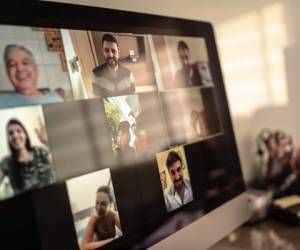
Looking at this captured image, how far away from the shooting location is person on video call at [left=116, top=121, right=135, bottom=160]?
0.63 meters

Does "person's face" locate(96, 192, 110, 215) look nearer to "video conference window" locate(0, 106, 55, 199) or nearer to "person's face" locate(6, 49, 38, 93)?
"video conference window" locate(0, 106, 55, 199)

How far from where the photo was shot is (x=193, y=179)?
77cm

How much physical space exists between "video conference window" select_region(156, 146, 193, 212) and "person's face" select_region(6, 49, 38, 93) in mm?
283

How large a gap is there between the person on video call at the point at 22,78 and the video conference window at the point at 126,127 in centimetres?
12

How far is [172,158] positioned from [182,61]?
0.75ft

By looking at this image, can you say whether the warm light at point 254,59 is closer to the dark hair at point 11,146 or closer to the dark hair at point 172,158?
the dark hair at point 172,158

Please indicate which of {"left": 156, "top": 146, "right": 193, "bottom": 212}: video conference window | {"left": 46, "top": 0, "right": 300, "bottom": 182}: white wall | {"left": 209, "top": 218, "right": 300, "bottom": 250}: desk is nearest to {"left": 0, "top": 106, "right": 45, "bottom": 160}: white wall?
{"left": 156, "top": 146, "right": 193, "bottom": 212}: video conference window

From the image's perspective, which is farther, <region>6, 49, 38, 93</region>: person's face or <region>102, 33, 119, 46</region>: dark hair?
<region>102, 33, 119, 46</region>: dark hair

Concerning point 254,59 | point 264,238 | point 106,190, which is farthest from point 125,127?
point 254,59

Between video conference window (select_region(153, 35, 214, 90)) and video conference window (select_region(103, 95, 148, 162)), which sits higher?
video conference window (select_region(153, 35, 214, 90))

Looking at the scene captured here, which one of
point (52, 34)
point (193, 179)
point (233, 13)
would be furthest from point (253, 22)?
point (52, 34)

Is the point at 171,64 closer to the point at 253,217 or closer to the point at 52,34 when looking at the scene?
the point at 52,34

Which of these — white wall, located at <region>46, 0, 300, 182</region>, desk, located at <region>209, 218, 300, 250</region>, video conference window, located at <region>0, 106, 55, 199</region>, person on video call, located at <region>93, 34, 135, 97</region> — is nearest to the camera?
video conference window, located at <region>0, 106, 55, 199</region>

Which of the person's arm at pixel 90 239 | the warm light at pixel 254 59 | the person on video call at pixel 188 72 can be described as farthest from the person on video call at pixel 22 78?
the warm light at pixel 254 59
